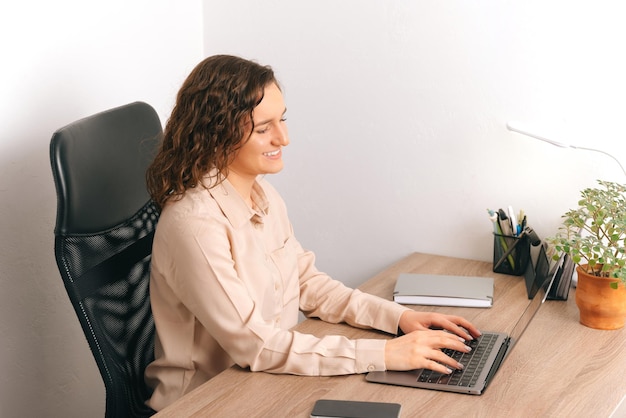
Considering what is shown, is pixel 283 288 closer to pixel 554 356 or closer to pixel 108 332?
pixel 108 332

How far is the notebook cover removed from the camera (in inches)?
74.8

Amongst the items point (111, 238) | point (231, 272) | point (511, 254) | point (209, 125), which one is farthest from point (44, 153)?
point (511, 254)

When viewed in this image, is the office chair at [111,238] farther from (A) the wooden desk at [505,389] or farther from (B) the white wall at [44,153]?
(B) the white wall at [44,153]

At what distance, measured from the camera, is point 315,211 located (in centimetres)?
248

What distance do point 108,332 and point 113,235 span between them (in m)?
0.20

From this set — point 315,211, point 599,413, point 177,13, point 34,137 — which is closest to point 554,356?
point 599,413

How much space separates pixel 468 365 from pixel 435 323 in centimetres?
18

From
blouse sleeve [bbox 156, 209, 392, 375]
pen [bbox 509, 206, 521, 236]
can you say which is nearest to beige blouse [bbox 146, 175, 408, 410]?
blouse sleeve [bbox 156, 209, 392, 375]

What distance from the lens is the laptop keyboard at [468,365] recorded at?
1.47 metres

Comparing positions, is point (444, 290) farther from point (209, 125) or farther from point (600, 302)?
point (209, 125)

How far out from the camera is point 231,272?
154 cm

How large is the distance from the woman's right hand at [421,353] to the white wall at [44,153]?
100cm

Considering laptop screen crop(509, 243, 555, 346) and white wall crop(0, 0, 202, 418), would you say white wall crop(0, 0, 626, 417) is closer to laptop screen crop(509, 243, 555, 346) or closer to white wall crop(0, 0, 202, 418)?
white wall crop(0, 0, 202, 418)

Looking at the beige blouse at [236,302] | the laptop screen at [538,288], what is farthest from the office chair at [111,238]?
the laptop screen at [538,288]
